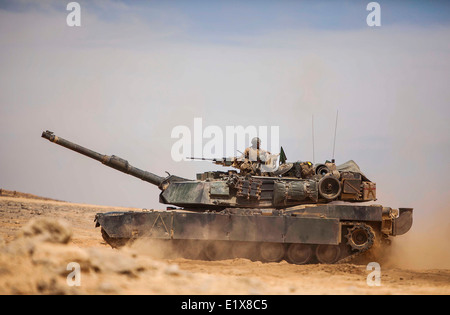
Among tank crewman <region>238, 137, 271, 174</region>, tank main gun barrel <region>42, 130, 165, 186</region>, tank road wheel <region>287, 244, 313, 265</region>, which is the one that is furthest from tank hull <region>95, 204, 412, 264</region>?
tank main gun barrel <region>42, 130, 165, 186</region>

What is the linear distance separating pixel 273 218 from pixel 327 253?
6.47 feet

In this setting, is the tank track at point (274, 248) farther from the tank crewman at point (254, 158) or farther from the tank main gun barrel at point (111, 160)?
the tank main gun barrel at point (111, 160)

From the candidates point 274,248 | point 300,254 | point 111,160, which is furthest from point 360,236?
point 111,160

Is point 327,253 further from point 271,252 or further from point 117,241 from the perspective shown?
point 117,241

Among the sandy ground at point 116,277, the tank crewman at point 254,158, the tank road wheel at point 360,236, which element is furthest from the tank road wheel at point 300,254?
the sandy ground at point 116,277

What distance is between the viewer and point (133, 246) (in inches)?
757

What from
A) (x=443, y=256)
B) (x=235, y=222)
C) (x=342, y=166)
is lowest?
A: (x=443, y=256)

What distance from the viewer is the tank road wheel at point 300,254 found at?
62.8ft

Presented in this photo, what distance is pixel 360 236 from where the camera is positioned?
62.4 feet
